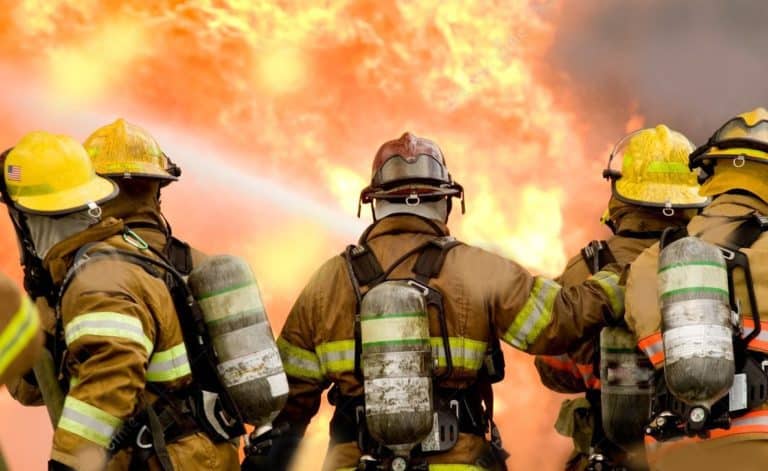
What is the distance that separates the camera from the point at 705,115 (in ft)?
46.4

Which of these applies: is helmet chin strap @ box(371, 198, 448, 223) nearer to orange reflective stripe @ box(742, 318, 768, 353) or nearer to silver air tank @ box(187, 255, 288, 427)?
silver air tank @ box(187, 255, 288, 427)

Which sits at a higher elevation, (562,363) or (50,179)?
(50,179)

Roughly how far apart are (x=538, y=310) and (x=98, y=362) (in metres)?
Result: 2.10

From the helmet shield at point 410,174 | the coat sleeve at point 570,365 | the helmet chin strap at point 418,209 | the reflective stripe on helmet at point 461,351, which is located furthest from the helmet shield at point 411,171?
the coat sleeve at point 570,365

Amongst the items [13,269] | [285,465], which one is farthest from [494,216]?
[285,465]

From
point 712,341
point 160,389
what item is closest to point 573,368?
point 712,341

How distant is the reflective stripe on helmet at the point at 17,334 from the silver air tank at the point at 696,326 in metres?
2.89

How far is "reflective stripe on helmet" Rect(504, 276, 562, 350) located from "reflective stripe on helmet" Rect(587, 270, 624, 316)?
0.26 m

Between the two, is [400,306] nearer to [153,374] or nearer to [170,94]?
[153,374]

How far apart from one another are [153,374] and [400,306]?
1.14m

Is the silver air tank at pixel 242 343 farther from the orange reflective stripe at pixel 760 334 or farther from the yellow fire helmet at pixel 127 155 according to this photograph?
the orange reflective stripe at pixel 760 334

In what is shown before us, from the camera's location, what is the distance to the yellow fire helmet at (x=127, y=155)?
7742 millimetres

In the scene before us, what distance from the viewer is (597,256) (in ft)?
24.7

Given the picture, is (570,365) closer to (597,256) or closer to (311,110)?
(597,256)
